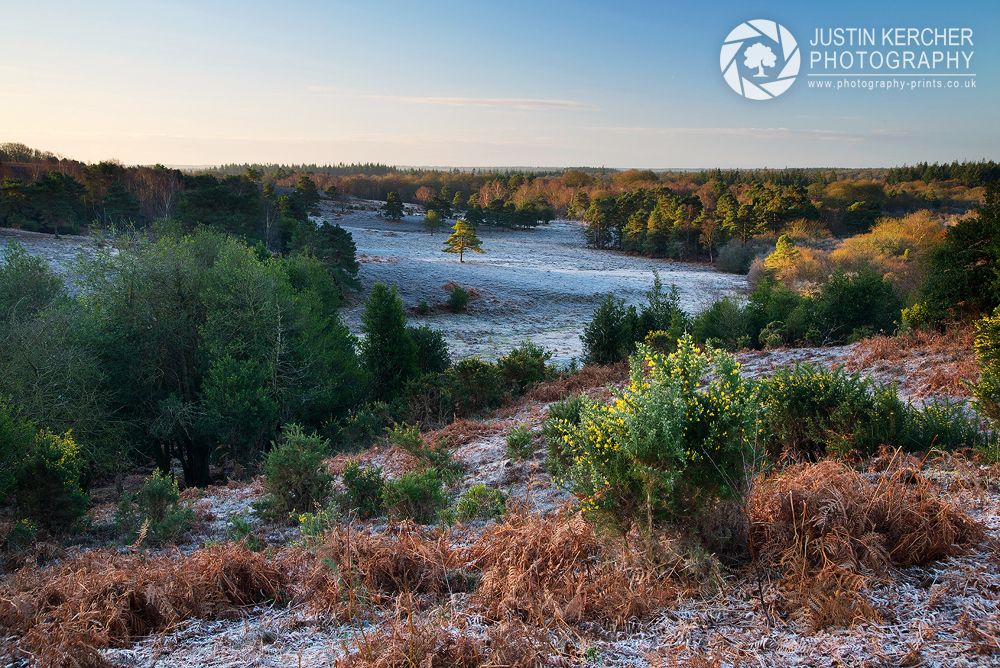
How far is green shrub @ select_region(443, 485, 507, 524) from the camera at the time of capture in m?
4.93

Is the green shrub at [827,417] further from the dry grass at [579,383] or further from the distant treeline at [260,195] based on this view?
the distant treeline at [260,195]

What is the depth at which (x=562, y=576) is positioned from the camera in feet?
10.6

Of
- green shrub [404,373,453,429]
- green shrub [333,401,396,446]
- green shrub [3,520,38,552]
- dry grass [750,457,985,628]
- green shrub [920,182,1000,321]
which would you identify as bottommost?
green shrub [333,401,396,446]

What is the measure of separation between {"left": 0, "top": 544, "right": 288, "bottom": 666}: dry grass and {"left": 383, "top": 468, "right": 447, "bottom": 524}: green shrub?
1.76 m

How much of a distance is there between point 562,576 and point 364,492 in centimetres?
331

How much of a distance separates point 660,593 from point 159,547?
5028mm

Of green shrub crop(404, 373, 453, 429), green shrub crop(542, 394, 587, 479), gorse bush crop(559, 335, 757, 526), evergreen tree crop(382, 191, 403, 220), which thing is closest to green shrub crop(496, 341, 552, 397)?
green shrub crop(404, 373, 453, 429)

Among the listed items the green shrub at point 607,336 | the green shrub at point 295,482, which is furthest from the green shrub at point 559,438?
the green shrub at point 607,336

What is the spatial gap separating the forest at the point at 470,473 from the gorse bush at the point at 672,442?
16 millimetres

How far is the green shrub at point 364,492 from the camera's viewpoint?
5.75 meters

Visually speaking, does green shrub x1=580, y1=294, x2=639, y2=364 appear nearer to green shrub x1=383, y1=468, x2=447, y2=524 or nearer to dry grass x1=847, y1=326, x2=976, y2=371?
dry grass x1=847, y1=326, x2=976, y2=371

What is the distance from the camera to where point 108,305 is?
43.3 feet

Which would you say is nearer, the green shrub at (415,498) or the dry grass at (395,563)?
the dry grass at (395,563)

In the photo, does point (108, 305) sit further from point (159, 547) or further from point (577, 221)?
point (577, 221)
